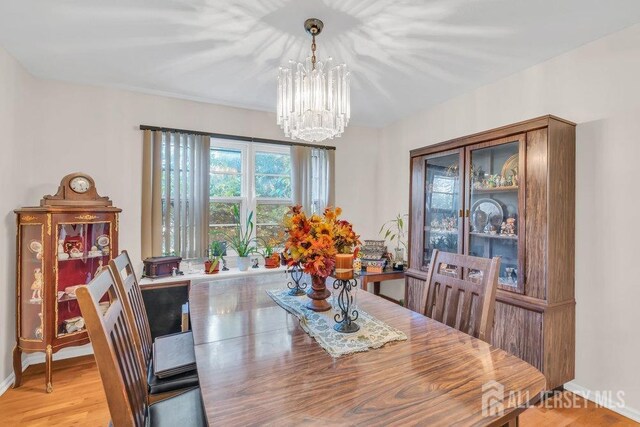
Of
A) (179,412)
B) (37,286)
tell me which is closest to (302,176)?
(37,286)

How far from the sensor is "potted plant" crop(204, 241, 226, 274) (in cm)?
308

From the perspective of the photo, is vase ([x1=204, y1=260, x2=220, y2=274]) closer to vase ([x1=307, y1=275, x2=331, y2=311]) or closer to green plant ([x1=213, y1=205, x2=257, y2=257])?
green plant ([x1=213, y1=205, x2=257, y2=257])

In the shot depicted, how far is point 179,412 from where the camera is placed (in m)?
1.16

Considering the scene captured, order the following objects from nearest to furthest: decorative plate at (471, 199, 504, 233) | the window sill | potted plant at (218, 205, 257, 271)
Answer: decorative plate at (471, 199, 504, 233) < the window sill < potted plant at (218, 205, 257, 271)

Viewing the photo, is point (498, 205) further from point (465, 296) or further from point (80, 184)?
point (80, 184)

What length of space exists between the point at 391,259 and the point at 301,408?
305 cm

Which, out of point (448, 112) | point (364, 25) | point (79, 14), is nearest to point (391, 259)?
point (448, 112)

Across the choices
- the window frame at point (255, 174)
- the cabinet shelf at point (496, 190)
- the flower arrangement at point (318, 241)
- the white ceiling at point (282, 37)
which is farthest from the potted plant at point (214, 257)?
the cabinet shelf at point (496, 190)

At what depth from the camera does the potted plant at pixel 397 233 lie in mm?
3715

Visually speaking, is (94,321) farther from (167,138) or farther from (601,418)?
(601,418)

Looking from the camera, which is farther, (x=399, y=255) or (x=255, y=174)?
(x=399, y=255)

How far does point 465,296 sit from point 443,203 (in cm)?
150

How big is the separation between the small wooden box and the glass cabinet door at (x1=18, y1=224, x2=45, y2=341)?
724mm

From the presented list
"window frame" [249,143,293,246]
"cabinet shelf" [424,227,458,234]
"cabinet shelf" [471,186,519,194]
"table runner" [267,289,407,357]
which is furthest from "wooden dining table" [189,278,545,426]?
"window frame" [249,143,293,246]
